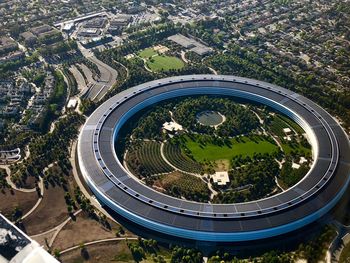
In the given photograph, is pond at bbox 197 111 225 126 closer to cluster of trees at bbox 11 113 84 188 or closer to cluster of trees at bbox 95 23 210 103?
cluster of trees at bbox 95 23 210 103

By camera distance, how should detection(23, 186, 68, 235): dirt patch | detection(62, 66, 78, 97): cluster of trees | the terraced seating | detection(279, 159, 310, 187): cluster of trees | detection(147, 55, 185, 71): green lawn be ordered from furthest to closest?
detection(147, 55, 185, 71): green lawn
detection(62, 66, 78, 97): cluster of trees
the terraced seating
detection(279, 159, 310, 187): cluster of trees
detection(23, 186, 68, 235): dirt patch

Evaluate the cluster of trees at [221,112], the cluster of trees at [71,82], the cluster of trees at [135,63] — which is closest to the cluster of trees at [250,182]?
the cluster of trees at [221,112]

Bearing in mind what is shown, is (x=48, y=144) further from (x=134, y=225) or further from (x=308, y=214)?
(x=308, y=214)

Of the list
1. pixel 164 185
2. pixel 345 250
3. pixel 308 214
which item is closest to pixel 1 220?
pixel 164 185

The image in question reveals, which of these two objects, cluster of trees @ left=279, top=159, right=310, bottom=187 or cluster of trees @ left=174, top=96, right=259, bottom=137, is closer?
cluster of trees @ left=279, top=159, right=310, bottom=187

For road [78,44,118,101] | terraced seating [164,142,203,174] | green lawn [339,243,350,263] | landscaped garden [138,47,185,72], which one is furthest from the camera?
landscaped garden [138,47,185,72]

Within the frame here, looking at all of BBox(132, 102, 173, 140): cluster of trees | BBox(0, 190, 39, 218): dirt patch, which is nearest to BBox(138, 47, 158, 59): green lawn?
BBox(132, 102, 173, 140): cluster of trees

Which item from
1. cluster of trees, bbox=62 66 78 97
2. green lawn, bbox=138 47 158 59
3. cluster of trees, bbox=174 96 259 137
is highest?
cluster of trees, bbox=62 66 78 97
